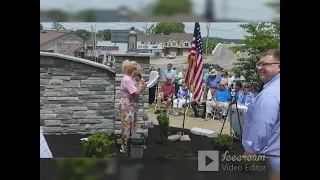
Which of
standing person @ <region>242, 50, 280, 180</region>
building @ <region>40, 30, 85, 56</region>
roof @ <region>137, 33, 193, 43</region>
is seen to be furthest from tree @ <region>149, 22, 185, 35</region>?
standing person @ <region>242, 50, 280, 180</region>

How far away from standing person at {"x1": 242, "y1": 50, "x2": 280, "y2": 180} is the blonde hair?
992mm

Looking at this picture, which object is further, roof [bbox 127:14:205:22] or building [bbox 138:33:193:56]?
building [bbox 138:33:193:56]

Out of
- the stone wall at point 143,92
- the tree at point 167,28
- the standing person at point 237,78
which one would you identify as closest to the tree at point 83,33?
the stone wall at point 143,92

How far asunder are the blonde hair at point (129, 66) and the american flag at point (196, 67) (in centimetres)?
44

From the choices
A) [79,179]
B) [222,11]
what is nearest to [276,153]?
[222,11]

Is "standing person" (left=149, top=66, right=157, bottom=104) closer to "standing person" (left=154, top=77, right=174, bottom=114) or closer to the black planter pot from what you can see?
"standing person" (left=154, top=77, right=174, bottom=114)

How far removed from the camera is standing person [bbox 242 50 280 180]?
3898 millimetres

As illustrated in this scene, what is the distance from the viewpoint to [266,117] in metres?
3.88

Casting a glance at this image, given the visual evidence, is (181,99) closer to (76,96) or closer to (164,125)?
(164,125)

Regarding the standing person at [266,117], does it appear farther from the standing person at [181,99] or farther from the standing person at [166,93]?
the standing person at [166,93]

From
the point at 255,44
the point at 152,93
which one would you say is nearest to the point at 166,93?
the point at 152,93

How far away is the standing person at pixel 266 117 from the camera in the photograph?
3.90 m
